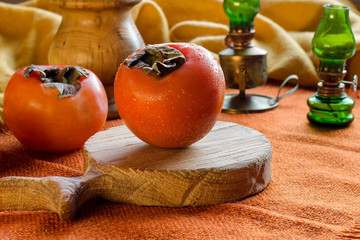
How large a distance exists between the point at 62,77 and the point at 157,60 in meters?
0.24

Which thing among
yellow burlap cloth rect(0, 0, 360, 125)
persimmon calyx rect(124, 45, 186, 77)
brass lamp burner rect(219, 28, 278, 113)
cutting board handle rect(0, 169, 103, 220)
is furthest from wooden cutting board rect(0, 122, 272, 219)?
yellow burlap cloth rect(0, 0, 360, 125)

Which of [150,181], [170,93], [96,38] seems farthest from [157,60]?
[96,38]

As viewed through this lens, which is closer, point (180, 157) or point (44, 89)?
point (180, 157)

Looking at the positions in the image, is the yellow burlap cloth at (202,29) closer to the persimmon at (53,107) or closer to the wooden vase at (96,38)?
the wooden vase at (96,38)

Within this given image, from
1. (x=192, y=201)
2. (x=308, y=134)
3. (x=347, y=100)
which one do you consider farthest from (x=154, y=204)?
(x=347, y=100)

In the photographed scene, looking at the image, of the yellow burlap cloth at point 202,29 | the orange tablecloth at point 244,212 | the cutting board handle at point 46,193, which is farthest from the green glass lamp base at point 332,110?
the cutting board handle at point 46,193

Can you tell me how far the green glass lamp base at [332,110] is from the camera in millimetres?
963

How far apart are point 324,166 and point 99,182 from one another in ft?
1.19

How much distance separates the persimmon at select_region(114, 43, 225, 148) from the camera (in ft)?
2.10

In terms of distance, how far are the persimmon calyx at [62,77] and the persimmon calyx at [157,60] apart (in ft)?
0.60

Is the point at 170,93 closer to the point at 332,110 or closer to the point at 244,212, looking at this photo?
the point at 244,212

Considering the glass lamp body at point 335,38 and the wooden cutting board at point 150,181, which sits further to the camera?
the glass lamp body at point 335,38

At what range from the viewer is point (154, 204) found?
0.64m

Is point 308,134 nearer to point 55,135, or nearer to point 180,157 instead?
point 180,157
